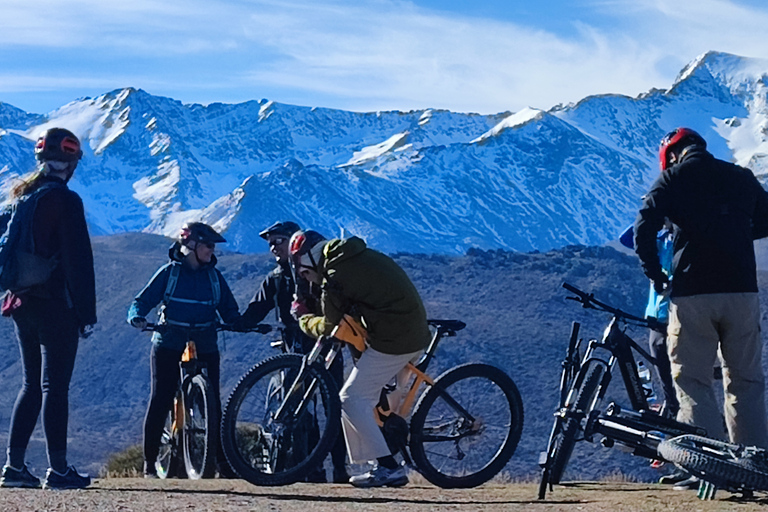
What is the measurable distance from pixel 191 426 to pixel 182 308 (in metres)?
0.83

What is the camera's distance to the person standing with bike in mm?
9086

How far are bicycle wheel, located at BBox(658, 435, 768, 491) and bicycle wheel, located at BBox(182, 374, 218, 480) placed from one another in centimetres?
313

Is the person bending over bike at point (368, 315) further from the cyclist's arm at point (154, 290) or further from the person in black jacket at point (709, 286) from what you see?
the cyclist's arm at point (154, 290)

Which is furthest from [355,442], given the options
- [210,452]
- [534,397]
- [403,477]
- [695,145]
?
[534,397]

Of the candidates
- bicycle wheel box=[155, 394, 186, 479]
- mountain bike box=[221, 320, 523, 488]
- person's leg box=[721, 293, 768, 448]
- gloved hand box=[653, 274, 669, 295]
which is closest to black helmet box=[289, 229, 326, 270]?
mountain bike box=[221, 320, 523, 488]

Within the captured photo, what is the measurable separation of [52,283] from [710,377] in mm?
3560

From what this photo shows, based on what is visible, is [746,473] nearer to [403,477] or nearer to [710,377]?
[710,377]

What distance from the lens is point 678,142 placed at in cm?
716

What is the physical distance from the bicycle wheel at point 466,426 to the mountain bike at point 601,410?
15.8 inches

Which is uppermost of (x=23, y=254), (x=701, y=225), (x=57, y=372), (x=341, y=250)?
(x=701, y=225)

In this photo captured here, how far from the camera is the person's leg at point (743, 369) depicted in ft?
22.4

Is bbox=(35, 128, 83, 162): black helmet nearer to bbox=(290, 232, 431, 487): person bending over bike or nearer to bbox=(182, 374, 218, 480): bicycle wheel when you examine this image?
bbox=(290, 232, 431, 487): person bending over bike

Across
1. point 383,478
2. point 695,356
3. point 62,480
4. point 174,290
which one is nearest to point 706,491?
point 695,356

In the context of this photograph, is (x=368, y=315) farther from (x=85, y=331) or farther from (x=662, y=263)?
(x=662, y=263)
